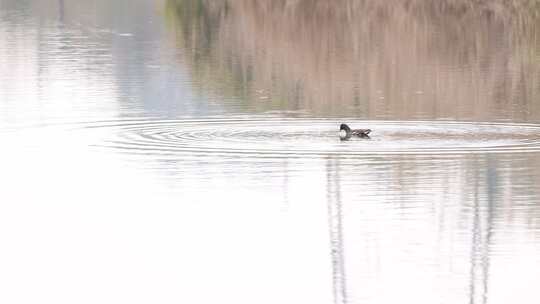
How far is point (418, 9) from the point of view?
54.2 metres

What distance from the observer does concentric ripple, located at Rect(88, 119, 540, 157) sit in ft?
77.7

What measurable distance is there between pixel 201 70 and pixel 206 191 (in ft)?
66.8

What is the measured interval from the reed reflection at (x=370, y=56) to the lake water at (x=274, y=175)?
0.13 meters

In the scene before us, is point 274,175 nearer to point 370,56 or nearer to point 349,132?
point 349,132

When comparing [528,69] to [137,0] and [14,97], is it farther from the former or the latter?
[137,0]

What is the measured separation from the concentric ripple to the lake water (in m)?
0.05

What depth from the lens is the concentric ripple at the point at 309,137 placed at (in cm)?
2369

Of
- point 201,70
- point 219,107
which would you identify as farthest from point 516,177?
point 201,70

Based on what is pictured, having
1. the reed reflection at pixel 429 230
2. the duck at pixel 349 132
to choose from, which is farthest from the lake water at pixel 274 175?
the duck at pixel 349 132

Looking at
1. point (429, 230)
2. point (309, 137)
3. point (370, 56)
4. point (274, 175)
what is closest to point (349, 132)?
point (309, 137)

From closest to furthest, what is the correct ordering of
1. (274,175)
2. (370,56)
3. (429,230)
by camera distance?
(429,230)
(274,175)
(370,56)

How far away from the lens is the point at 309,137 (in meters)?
25.3

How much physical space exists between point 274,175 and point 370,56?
20809 mm

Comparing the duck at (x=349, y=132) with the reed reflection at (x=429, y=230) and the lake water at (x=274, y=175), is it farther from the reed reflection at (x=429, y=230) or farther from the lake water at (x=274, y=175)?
the reed reflection at (x=429, y=230)
